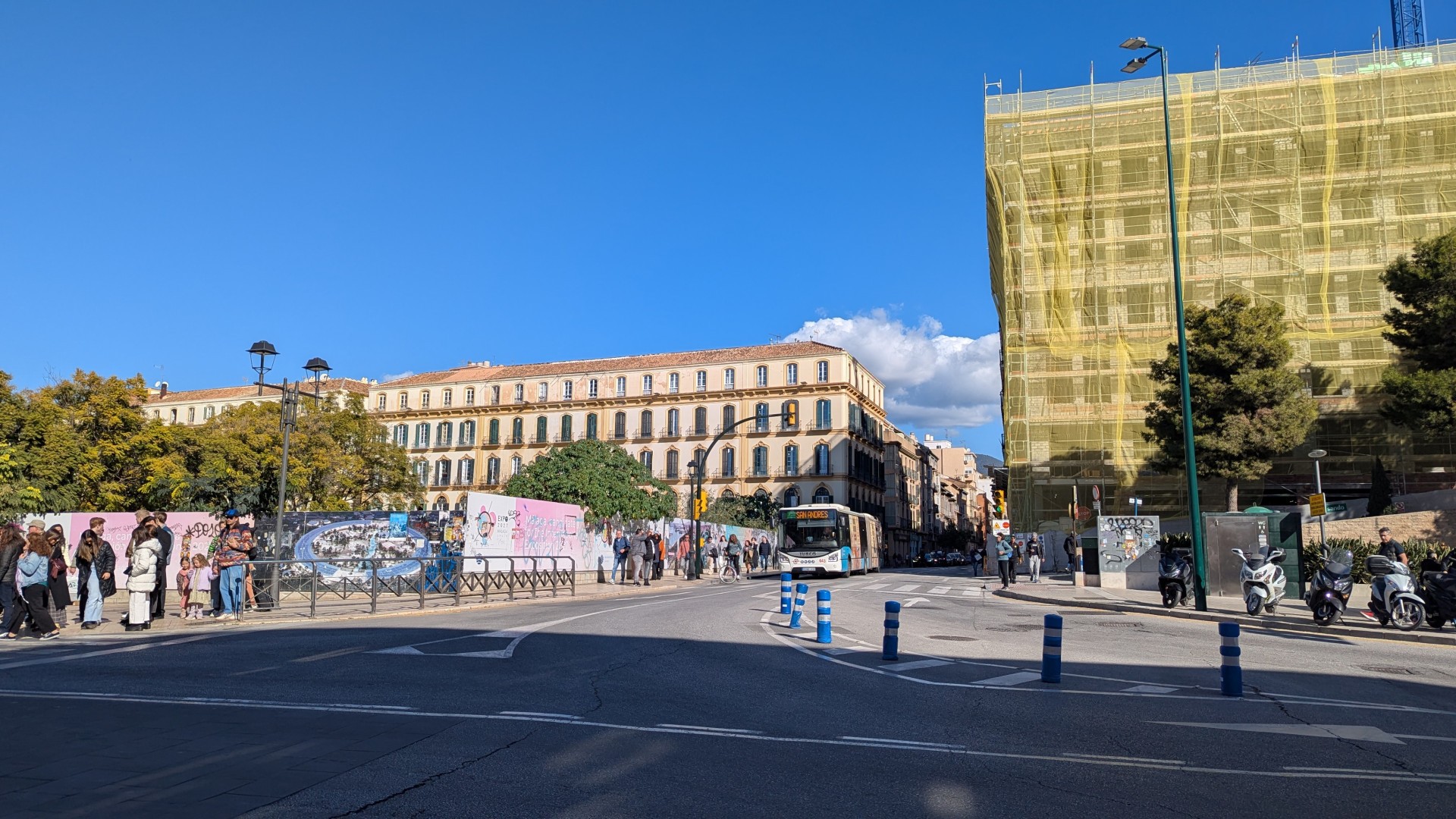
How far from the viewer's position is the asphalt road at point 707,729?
5.11 meters

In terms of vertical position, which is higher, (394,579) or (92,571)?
(92,571)

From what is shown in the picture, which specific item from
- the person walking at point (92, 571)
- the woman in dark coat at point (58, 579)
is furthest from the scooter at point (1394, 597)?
the woman in dark coat at point (58, 579)

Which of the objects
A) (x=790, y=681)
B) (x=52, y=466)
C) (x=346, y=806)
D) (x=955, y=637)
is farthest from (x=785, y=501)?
(x=346, y=806)

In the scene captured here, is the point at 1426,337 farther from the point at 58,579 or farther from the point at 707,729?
the point at 58,579

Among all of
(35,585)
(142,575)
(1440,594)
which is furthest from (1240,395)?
(35,585)

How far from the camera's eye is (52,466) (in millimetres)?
35469

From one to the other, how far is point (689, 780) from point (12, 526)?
13.0 m

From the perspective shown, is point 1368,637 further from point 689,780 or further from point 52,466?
point 52,466

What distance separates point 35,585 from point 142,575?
1.33 meters

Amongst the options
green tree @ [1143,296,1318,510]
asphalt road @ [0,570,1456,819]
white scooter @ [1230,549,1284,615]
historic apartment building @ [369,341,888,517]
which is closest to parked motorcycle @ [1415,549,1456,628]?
asphalt road @ [0,570,1456,819]

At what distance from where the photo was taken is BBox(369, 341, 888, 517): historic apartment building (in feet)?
247

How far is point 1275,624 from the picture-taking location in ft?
52.5

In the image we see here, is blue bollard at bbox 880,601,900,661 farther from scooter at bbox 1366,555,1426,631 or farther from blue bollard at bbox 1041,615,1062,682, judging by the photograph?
scooter at bbox 1366,555,1426,631

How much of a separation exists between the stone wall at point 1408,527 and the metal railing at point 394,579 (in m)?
20.9
